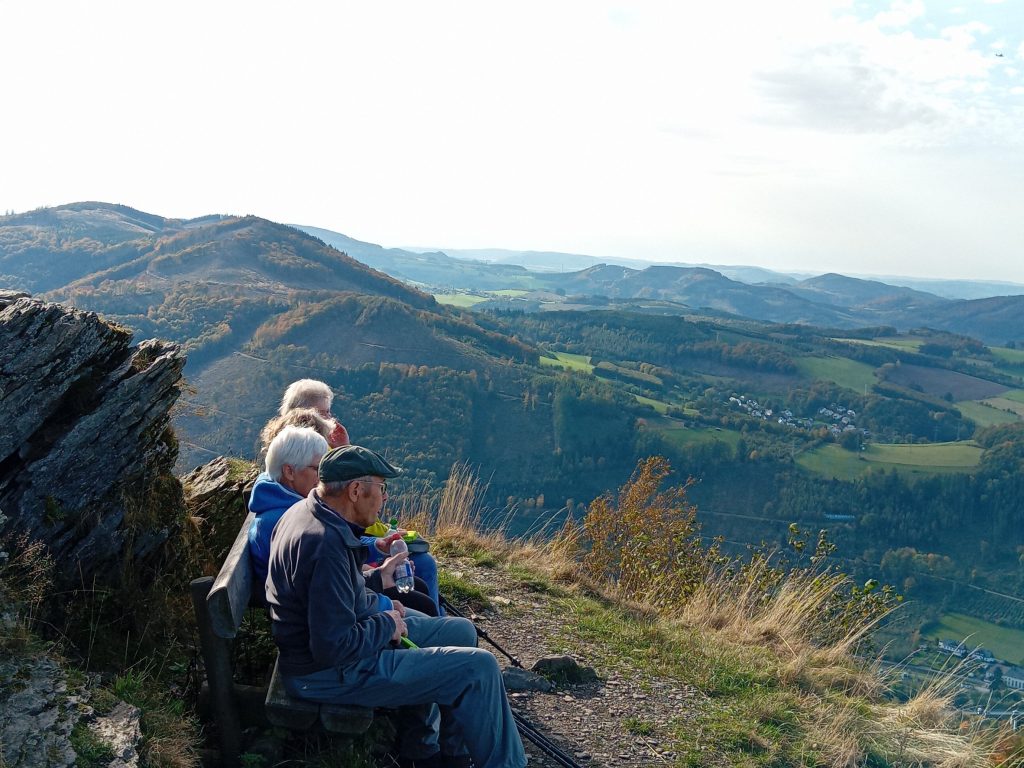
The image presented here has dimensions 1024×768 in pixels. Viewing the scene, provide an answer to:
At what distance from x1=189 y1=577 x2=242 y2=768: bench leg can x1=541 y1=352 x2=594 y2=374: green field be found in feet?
252

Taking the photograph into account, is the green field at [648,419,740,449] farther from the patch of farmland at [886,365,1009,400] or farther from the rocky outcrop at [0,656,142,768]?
the rocky outcrop at [0,656,142,768]

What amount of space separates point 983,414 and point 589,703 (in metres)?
99.0

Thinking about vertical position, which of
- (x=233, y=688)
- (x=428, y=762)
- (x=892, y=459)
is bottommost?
(x=892, y=459)

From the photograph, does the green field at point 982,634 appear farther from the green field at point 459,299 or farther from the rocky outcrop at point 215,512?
the green field at point 459,299

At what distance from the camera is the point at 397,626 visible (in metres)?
3.38

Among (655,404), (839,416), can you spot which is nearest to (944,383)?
(839,416)

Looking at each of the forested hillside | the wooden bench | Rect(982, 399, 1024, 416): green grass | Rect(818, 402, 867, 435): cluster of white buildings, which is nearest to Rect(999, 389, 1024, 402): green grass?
Rect(982, 399, 1024, 416): green grass

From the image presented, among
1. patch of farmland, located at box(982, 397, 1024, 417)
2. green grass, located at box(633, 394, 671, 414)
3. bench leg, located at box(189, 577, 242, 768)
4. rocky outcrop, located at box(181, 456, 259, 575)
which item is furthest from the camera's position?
patch of farmland, located at box(982, 397, 1024, 417)

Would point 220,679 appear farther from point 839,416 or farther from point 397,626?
point 839,416

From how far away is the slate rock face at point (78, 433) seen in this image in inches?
139

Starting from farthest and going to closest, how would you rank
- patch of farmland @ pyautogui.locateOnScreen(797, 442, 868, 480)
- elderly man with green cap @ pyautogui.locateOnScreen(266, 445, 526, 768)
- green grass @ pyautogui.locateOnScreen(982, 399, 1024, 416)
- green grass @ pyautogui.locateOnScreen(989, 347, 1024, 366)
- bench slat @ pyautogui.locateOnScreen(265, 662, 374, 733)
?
green grass @ pyautogui.locateOnScreen(989, 347, 1024, 366), green grass @ pyautogui.locateOnScreen(982, 399, 1024, 416), patch of farmland @ pyautogui.locateOnScreen(797, 442, 868, 480), bench slat @ pyautogui.locateOnScreen(265, 662, 374, 733), elderly man with green cap @ pyautogui.locateOnScreen(266, 445, 526, 768)

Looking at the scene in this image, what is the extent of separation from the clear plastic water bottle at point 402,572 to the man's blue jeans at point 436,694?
616mm

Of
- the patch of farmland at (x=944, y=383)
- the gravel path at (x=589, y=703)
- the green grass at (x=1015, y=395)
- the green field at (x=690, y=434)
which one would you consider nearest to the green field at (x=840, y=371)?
the patch of farmland at (x=944, y=383)

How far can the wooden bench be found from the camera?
310cm
